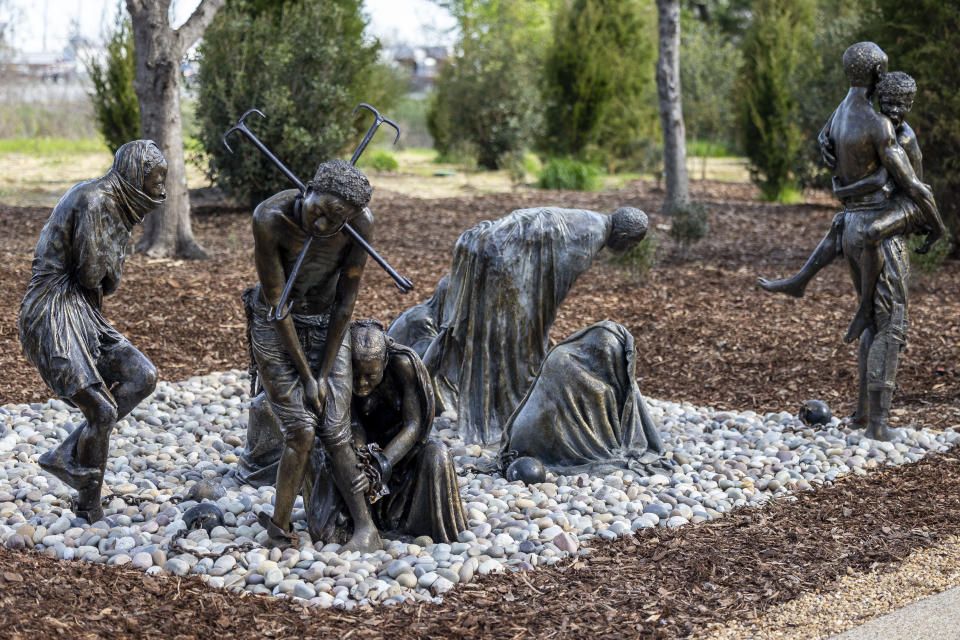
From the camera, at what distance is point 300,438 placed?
4430mm

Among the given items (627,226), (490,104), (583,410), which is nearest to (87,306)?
(583,410)

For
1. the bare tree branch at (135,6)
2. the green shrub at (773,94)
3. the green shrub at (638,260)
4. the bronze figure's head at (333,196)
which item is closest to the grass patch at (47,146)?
the bare tree branch at (135,6)

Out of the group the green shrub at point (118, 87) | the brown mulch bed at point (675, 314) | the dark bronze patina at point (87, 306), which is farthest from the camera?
the green shrub at point (118, 87)

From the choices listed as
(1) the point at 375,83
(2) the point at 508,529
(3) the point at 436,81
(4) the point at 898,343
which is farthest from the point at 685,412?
(3) the point at 436,81

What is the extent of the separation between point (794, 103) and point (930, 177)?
6813 mm

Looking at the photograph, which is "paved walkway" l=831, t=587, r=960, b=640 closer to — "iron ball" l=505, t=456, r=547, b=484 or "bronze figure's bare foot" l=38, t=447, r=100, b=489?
"iron ball" l=505, t=456, r=547, b=484

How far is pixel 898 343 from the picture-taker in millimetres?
6570

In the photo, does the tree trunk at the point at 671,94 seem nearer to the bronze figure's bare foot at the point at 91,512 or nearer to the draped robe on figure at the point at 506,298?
the draped robe on figure at the point at 506,298

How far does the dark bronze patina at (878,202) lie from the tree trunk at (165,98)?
288 inches

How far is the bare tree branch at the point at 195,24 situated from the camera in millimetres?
11453

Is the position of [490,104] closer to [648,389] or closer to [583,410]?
[648,389]

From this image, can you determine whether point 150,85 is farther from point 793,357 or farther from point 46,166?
point 46,166

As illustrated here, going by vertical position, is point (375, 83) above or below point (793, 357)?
above

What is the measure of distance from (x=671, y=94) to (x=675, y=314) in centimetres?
598
